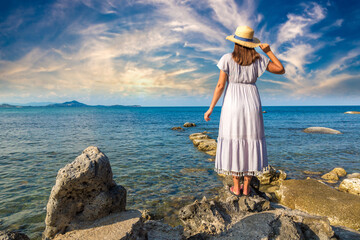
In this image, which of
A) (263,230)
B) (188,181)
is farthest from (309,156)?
(263,230)

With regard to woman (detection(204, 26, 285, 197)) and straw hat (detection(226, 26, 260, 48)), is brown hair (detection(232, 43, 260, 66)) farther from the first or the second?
straw hat (detection(226, 26, 260, 48))

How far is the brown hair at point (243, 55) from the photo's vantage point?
3924 mm

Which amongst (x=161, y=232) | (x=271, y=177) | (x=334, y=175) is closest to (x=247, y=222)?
(x=161, y=232)

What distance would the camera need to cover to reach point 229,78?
4020 millimetres

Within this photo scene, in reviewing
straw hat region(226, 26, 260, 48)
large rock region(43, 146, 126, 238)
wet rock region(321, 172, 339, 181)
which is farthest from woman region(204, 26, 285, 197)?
wet rock region(321, 172, 339, 181)

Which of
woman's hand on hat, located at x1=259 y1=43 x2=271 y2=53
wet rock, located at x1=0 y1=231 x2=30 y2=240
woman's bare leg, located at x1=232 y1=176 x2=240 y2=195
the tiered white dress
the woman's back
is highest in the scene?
woman's hand on hat, located at x1=259 y1=43 x2=271 y2=53

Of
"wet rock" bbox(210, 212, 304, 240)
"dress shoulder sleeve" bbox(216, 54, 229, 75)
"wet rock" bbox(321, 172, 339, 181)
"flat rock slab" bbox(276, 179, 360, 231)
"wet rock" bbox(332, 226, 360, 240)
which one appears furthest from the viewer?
"wet rock" bbox(321, 172, 339, 181)

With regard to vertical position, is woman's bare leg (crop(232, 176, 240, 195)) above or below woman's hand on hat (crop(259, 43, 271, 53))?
below

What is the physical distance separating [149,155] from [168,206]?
799 centimetres

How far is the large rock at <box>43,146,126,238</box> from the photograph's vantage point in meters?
3.63

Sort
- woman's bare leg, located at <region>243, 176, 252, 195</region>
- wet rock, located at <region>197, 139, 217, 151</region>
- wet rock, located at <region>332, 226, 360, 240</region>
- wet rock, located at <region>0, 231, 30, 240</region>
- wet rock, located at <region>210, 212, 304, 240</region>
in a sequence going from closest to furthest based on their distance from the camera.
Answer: wet rock, located at <region>0, 231, 30, 240</region> < wet rock, located at <region>210, 212, 304, 240</region> < wet rock, located at <region>332, 226, 360, 240</region> < woman's bare leg, located at <region>243, 176, 252, 195</region> < wet rock, located at <region>197, 139, 217, 151</region>

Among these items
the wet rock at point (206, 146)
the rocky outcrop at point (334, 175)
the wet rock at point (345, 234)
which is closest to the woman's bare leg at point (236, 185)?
the wet rock at point (345, 234)

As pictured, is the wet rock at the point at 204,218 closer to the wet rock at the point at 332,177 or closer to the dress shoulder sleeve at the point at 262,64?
the dress shoulder sleeve at the point at 262,64

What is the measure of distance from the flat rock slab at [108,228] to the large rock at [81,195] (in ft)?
0.60
